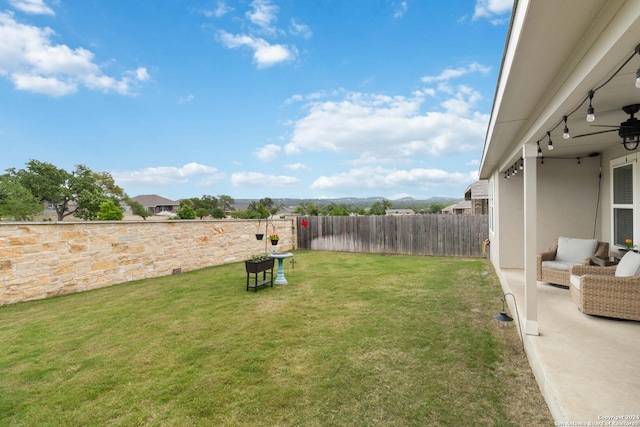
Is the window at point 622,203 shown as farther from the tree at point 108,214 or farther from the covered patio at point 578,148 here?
the tree at point 108,214

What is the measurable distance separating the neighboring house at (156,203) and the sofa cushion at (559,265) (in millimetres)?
56432

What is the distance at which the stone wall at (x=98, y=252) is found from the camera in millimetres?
5324

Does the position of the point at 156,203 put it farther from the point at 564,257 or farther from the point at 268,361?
the point at 564,257

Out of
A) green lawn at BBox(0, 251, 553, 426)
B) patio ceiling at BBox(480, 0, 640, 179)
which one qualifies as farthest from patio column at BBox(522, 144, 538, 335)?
patio ceiling at BBox(480, 0, 640, 179)

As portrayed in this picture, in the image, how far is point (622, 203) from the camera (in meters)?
4.87

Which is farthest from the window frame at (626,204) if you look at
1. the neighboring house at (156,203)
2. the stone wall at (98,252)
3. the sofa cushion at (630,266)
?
the neighboring house at (156,203)

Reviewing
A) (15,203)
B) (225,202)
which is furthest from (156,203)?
(15,203)

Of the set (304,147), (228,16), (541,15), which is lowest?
(541,15)

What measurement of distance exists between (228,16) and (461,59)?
25.0 feet

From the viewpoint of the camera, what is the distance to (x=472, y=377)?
8.86 ft

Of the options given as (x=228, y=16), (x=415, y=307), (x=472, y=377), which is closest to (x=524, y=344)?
(x=472, y=377)

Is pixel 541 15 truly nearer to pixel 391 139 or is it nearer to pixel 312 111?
pixel 312 111

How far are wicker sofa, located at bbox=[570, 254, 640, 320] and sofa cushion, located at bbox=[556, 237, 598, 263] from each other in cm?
184

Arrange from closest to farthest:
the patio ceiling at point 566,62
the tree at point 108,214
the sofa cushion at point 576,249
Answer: the patio ceiling at point 566,62 → the sofa cushion at point 576,249 → the tree at point 108,214
